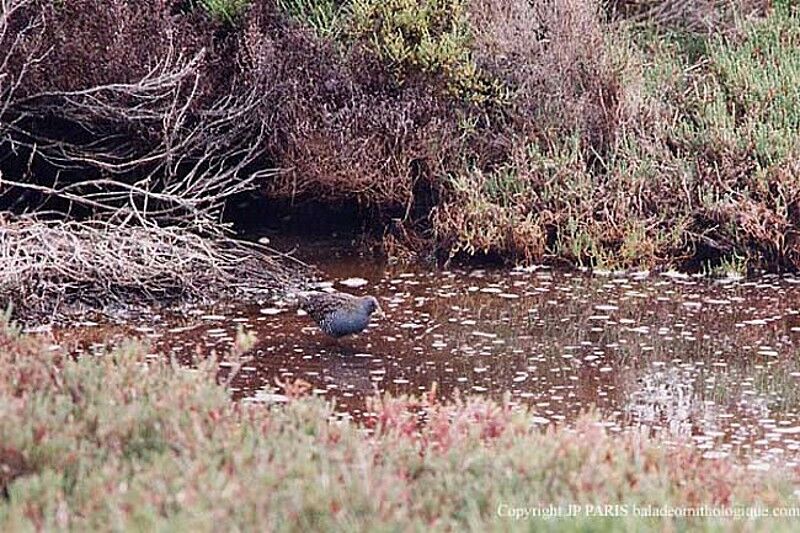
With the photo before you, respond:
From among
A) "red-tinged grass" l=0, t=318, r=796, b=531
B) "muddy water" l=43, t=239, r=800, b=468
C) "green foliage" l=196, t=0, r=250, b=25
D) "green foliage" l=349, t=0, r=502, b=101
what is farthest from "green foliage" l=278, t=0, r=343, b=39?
"red-tinged grass" l=0, t=318, r=796, b=531

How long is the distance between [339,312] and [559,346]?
1.52 m

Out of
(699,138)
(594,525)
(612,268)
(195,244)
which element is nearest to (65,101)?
(195,244)

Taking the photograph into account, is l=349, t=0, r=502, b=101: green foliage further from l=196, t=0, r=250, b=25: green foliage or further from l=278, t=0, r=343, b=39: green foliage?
l=196, t=0, r=250, b=25: green foliage

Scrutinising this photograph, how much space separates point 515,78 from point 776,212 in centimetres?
283

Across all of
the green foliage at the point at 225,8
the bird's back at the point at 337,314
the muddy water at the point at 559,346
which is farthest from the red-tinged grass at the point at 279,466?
the green foliage at the point at 225,8

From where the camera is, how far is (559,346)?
30.2ft

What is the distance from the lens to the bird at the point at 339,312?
355 inches

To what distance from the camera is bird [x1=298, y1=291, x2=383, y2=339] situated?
29.6 feet

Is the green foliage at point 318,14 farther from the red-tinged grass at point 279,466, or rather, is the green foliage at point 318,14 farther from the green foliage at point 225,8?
the red-tinged grass at point 279,466

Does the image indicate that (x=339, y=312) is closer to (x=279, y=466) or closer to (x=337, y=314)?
(x=337, y=314)

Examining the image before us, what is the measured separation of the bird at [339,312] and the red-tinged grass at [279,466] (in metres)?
3.13

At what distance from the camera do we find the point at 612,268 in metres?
11.6

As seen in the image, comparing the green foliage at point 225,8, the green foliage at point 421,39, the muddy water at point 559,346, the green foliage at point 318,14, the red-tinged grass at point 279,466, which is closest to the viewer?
the red-tinged grass at point 279,466

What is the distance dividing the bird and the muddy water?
147mm
